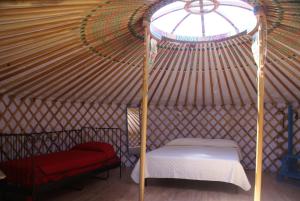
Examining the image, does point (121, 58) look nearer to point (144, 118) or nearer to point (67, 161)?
point (144, 118)

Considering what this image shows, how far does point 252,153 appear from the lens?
5.01 m

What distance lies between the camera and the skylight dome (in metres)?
2.93

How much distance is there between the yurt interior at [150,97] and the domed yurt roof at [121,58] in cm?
2

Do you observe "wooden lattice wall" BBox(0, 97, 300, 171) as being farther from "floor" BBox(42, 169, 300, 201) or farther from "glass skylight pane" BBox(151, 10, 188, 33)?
"glass skylight pane" BBox(151, 10, 188, 33)

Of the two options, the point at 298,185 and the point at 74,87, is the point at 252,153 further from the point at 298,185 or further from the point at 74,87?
the point at 74,87

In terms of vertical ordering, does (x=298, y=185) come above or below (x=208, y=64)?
below

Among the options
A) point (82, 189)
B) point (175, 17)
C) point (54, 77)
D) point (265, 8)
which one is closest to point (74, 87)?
point (54, 77)

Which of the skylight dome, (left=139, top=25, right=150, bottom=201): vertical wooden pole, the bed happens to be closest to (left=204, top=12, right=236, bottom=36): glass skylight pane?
the skylight dome

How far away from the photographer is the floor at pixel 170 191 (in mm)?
3309

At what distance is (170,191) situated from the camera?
359 cm

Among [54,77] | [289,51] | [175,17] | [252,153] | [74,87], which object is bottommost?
[252,153]

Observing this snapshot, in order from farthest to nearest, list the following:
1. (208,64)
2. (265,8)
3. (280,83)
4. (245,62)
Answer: (280,83) → (208,64) → (245,62) → (265,8)

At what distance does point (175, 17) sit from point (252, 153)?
283 cm

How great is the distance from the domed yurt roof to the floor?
142 centimetres
